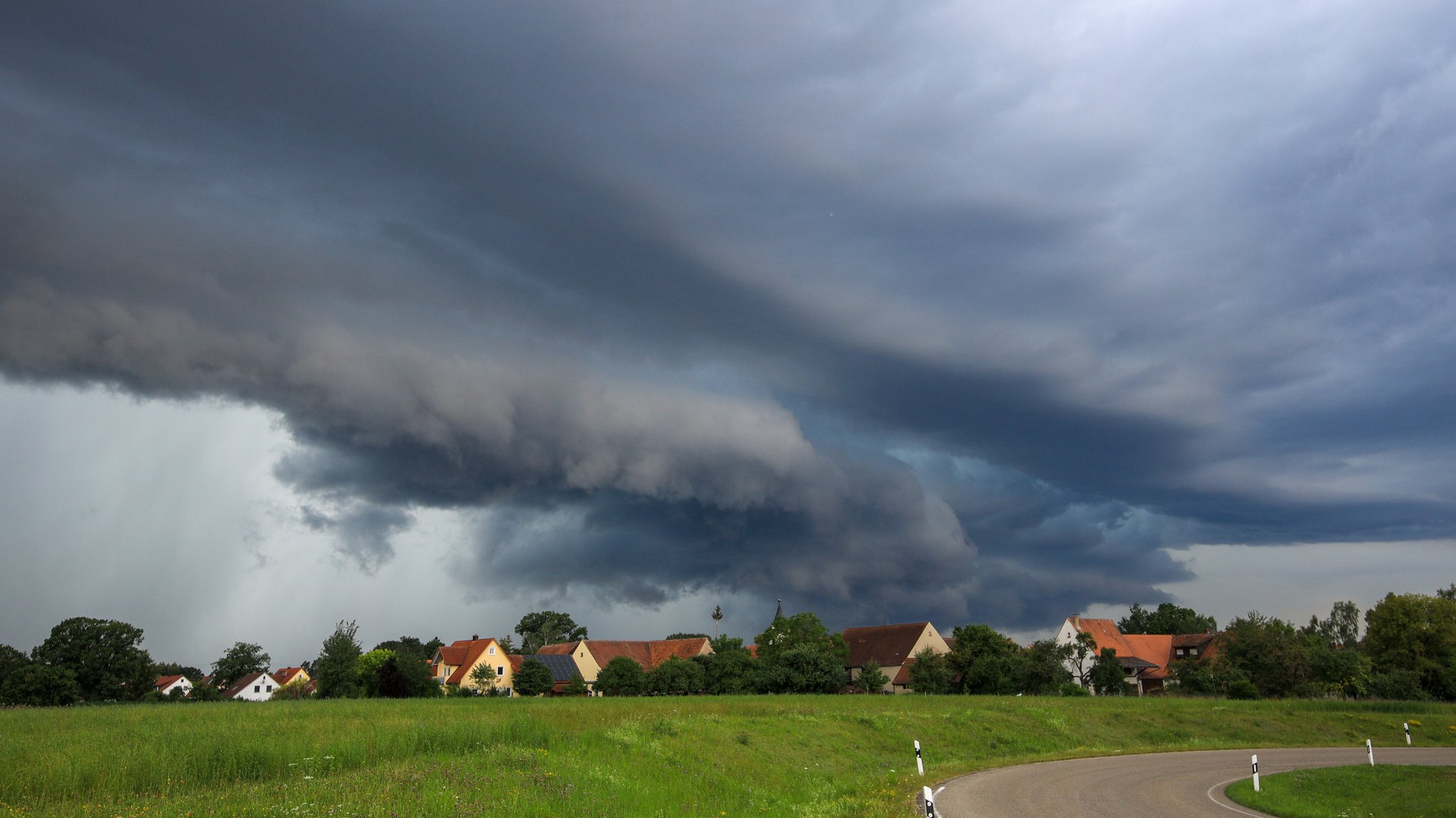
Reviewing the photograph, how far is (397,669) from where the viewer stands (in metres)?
66.4

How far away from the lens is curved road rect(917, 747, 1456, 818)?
21203 millimetres

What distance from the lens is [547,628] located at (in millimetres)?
176125

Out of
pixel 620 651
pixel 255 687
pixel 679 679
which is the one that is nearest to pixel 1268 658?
pixel 679 679

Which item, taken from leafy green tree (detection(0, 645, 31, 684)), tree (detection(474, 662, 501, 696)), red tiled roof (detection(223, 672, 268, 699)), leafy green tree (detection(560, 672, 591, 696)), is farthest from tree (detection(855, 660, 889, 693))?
red tiled roof (detection(223, 672, 268, 699))

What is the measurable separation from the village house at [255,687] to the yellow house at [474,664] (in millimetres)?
51299

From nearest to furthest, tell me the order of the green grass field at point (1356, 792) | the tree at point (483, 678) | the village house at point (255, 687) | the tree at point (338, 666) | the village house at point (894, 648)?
the green grass field at point (1356, 792)
the tree at point (338, 666)
the tree at point (483, 678)
the village house at point (894, 648)
the village house at point (255, 687)

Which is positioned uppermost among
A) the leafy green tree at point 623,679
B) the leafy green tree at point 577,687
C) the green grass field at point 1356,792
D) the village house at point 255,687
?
the green grass field at point 1356,792

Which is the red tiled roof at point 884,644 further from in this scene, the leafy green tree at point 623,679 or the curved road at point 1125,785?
the curved road at point 1125,785

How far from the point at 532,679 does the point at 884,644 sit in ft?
162

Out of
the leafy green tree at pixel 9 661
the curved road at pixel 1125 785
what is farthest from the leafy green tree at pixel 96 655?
the curved road at pixel 1125 785

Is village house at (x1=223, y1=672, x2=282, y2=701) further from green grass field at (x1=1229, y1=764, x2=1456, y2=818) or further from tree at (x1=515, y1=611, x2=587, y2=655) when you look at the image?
green grass field at (x1=1229, y1=764, x2=1456, y2=818)

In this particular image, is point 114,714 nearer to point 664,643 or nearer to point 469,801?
point 469,801

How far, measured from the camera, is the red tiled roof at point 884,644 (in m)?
108

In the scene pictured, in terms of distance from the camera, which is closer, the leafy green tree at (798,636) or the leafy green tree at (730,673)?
the leafy green tree at (730,673)
